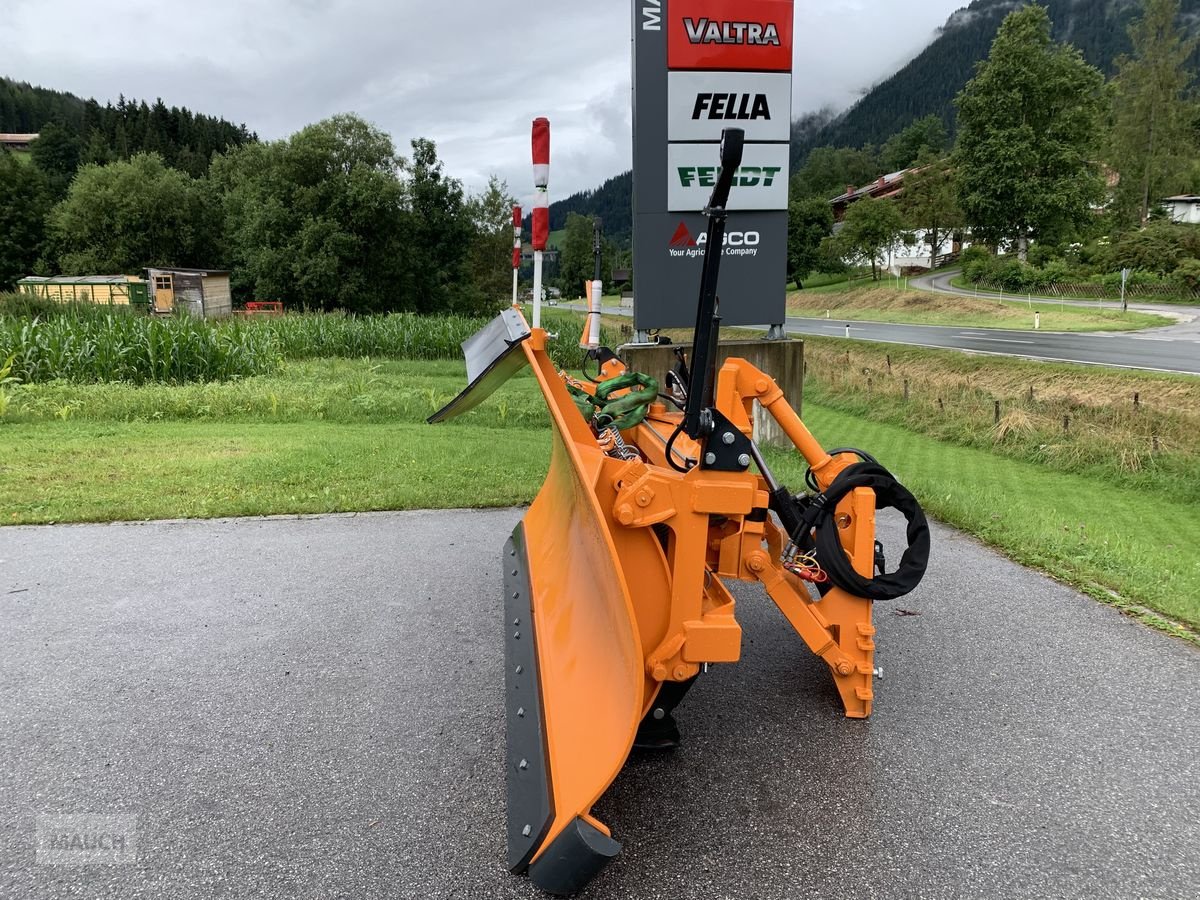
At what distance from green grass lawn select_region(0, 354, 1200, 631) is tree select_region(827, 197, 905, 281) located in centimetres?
4128

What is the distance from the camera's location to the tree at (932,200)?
5116 centimetres

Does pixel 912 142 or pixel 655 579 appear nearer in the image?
pixel 655 579

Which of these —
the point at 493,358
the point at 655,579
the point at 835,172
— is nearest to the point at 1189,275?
the point at 493,358

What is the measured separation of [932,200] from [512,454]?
52.0m

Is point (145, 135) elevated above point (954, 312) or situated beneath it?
elevated above

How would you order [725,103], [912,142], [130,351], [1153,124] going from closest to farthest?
[725,103], [130,351], [1153,124], [912,142]

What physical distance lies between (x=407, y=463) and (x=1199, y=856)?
6.63 meters

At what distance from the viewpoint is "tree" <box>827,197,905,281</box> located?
48.7 metres

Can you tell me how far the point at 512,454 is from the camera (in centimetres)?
838

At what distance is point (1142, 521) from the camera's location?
22.4ft

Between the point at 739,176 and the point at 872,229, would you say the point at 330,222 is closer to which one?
the point at 872,229

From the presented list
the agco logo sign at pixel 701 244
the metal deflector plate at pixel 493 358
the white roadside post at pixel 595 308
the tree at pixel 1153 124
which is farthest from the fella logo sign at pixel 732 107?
the tree at pixel 1153 124

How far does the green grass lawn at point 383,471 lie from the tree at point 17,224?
205 feet

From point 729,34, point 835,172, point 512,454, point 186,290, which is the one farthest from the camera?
point 835,172
